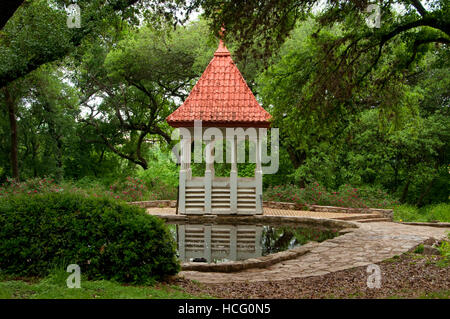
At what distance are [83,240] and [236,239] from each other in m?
6.11

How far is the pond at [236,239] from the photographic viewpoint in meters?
9.21

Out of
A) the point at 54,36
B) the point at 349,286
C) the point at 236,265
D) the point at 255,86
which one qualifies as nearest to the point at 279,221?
the point at 236,265

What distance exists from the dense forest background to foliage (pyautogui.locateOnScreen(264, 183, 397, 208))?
20 centimetres

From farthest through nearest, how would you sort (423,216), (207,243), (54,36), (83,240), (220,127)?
(423,216)
(220,127)
(207,243)
(54,36)
(83,240)

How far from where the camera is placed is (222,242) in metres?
10.6

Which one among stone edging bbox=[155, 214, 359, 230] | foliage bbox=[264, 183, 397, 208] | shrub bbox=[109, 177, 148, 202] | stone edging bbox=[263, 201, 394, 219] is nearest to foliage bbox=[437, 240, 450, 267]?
stone edging bbox=[155, 214, 359, 230]

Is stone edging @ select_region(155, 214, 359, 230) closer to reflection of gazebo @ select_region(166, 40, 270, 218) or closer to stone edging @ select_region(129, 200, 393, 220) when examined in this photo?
reflection of gazebo @ select_region(166, 40, 270, 218)

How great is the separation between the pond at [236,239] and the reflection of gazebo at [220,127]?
56.3 inches

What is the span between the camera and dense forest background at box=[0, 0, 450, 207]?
27.3 feet

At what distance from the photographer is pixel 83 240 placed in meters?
5.38

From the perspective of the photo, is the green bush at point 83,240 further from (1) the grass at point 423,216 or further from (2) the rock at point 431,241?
(1) the grass at point 423,216

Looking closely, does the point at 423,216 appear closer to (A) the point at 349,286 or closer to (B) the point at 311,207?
(B) the point at 311,207
